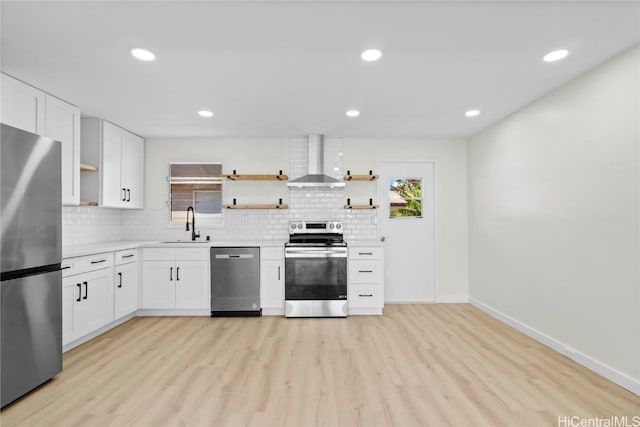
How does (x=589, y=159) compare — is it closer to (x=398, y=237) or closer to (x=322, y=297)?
(x=398, y=237)

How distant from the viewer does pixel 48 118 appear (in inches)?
120

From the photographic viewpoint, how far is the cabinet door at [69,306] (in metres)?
2.90

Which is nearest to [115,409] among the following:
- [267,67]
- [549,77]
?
[267,67]

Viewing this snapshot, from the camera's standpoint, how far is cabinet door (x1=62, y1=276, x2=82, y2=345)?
9.53 feet

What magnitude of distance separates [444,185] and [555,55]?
258 cm

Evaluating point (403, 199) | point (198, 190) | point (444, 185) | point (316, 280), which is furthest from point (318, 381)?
point (444, 185)

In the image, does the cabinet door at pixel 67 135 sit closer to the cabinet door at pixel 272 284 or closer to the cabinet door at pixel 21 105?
the cabinet door at pixel 21 105

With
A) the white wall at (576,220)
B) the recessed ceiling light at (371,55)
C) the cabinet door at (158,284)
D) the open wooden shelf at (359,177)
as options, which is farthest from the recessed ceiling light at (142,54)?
the white wall at (576,220)

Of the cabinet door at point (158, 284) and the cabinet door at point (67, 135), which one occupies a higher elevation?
the cabinet door at point (67, 135)

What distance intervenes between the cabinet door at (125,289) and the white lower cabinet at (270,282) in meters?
1.56

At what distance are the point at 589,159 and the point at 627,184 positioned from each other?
0.39 meters

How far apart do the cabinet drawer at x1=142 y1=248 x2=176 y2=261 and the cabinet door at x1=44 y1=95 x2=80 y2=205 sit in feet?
3.25

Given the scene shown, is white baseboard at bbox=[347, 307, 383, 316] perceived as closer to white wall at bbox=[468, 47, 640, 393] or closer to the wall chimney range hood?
white wall at bbox=[468, 47, 640, 393]

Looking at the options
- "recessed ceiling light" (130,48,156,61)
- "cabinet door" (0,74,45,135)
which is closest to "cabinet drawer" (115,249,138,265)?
"cabinet door" (0,74,45,135)
